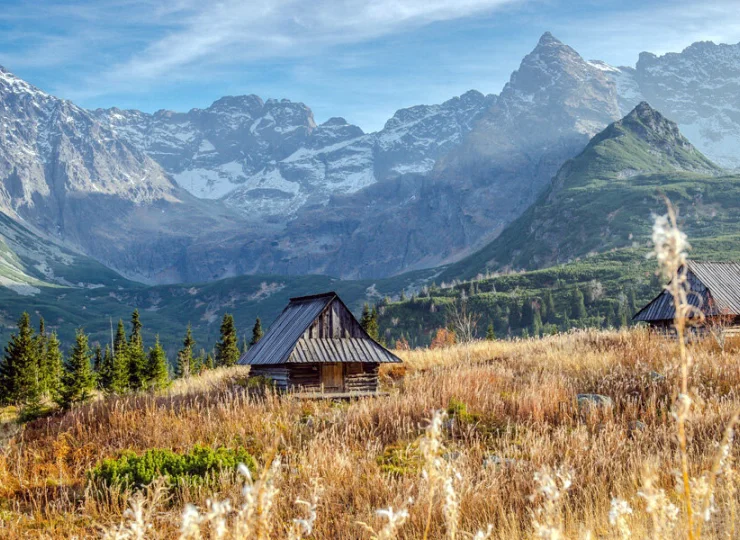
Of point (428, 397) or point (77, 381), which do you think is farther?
point (77, 381)

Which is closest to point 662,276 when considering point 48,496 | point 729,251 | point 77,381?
point 48,496

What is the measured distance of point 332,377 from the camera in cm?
2498

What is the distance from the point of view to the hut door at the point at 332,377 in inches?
977

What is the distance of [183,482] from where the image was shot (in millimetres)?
8688

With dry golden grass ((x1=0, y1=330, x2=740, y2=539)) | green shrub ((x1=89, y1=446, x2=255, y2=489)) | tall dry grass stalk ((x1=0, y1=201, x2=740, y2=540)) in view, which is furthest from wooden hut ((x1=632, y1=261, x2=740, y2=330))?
green shrub ((x1=89, y1=446, x2=255, y2=489))

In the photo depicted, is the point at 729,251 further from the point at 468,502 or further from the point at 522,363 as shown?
the point at 468,502

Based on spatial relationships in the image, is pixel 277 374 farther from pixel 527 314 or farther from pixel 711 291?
pixel 527 314

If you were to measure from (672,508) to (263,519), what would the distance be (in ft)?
7.28

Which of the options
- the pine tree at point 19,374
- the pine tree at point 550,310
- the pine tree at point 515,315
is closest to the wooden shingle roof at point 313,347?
the pine tree at point 19,374

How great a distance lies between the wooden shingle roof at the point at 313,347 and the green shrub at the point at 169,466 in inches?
496

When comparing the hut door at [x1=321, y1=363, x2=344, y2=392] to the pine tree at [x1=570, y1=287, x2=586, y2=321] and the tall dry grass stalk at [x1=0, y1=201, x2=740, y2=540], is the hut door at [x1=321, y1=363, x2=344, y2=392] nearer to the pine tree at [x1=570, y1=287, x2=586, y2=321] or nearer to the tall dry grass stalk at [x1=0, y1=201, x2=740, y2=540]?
the tall dry grass stalk at [x1=0, y1=201, x2=740, y2=540]

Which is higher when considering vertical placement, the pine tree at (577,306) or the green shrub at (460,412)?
the green shrub at (460,412)

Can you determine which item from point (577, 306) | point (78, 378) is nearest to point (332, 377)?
point (78, 378)

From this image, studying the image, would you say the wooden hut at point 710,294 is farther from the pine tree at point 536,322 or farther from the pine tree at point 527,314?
the pine tree at point 527,314
